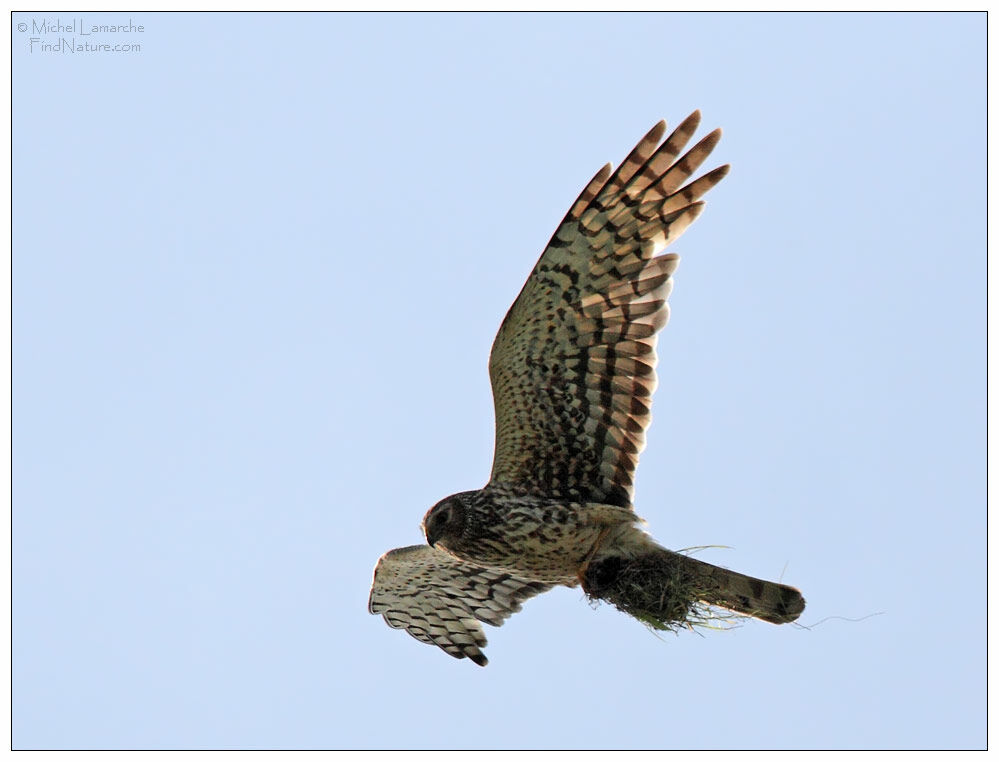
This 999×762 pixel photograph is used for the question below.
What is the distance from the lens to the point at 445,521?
841cm

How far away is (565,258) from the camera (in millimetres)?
8211

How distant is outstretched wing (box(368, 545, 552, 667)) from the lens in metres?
9.76

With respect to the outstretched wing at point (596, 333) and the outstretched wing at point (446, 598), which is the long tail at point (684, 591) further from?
the outstretched wing at point (446, 598)

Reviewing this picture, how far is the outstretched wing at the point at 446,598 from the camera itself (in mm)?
9758

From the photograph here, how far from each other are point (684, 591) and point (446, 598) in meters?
2.54

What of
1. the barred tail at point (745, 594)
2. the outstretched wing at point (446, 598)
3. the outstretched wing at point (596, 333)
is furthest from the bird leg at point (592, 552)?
the outstretched wing at point (446, 598)

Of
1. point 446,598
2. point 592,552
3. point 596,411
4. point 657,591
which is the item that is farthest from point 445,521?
point 446,598

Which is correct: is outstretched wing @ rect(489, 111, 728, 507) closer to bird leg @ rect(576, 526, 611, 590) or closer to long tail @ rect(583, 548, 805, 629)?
bird leg @ rect(576, 526, 611, 590)

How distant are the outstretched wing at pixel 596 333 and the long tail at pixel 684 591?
52 centimetres

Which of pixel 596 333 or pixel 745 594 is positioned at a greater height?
pixel 596 333

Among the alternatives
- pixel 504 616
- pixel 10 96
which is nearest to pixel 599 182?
pixel 504 616

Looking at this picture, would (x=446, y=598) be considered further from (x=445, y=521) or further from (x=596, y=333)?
(x=596, y=333)

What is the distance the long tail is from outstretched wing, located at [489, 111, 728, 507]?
52 centimetres

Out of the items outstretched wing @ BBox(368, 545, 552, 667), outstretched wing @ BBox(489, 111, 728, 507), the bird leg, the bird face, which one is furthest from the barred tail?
outstretched wing @ BBox(368, 545, 552, 667)
